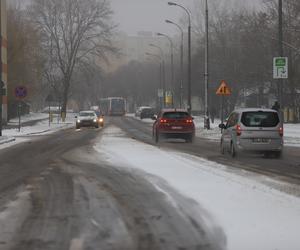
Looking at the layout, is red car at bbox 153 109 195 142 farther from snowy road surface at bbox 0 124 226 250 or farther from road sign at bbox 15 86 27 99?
snowy road surface at bbox 0 124 226 250

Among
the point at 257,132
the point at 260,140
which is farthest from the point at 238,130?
the point at 260,140

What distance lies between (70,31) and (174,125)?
4936 centimetres

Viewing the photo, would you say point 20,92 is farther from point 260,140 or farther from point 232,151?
point 260,140

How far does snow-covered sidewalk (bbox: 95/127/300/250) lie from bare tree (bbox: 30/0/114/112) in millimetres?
58881

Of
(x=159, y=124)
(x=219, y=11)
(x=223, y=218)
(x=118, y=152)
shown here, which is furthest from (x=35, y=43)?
(x=223, y=218)

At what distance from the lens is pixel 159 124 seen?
99.2ft

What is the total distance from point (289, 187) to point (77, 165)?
686 cm

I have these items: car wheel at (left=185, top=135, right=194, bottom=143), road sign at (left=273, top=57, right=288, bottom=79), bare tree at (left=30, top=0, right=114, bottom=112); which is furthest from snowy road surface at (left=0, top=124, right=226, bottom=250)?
bare tree at (left=30, top=0, right=114, bottom=112)

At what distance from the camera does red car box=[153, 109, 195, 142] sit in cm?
3016

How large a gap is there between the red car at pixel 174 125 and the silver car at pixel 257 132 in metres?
8.91

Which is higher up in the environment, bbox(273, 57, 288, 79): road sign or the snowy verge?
bbox(273, 57, 288, 79): road sign

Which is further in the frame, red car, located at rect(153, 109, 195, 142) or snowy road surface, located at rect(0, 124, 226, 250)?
red car, located at rect(153, 109, 195, 142)

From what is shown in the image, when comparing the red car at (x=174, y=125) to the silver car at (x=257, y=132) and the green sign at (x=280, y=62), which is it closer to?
the green sign at (x=280, y=62)

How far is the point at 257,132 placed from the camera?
20.9 m
